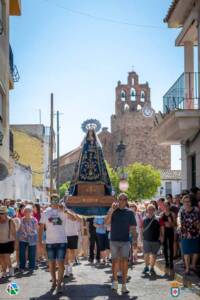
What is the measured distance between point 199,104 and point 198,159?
5.23 ft

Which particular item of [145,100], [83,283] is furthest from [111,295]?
[145,100]

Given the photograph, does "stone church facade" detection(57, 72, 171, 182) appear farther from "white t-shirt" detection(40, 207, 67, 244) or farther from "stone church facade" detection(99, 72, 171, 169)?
"white t-shirt" detection(40, 207, 67, 244)

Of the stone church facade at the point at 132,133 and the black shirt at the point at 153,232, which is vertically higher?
the stone church facade at the point at 132,133

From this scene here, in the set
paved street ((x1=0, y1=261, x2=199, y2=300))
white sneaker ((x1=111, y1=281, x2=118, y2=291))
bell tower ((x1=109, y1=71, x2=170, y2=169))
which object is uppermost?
bell tower ((x1=109, y1=71, x2=170, y2=169))

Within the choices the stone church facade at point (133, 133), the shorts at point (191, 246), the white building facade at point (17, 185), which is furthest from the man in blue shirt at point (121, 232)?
the stone church facade at point (133, 133)

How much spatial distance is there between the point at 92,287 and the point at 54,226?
4.69 feet

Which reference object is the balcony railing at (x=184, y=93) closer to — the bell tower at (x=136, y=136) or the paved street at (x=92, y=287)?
the paved street at (x=92, y=287)

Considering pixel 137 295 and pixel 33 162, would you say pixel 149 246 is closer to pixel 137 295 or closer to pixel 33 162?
pixel 137 295

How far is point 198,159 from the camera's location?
62.1 ft

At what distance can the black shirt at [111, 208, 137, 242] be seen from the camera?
40.1ft

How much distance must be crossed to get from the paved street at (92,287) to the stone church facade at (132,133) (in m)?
76.1

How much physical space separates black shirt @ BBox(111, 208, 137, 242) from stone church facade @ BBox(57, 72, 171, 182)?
7817 centimetres

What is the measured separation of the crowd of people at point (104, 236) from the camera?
484 inches

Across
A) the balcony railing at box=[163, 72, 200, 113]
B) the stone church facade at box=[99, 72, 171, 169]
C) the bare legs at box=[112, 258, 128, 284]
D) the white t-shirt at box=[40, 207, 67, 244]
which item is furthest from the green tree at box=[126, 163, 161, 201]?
the bare legs at box=[112, 258, 128, 284]
